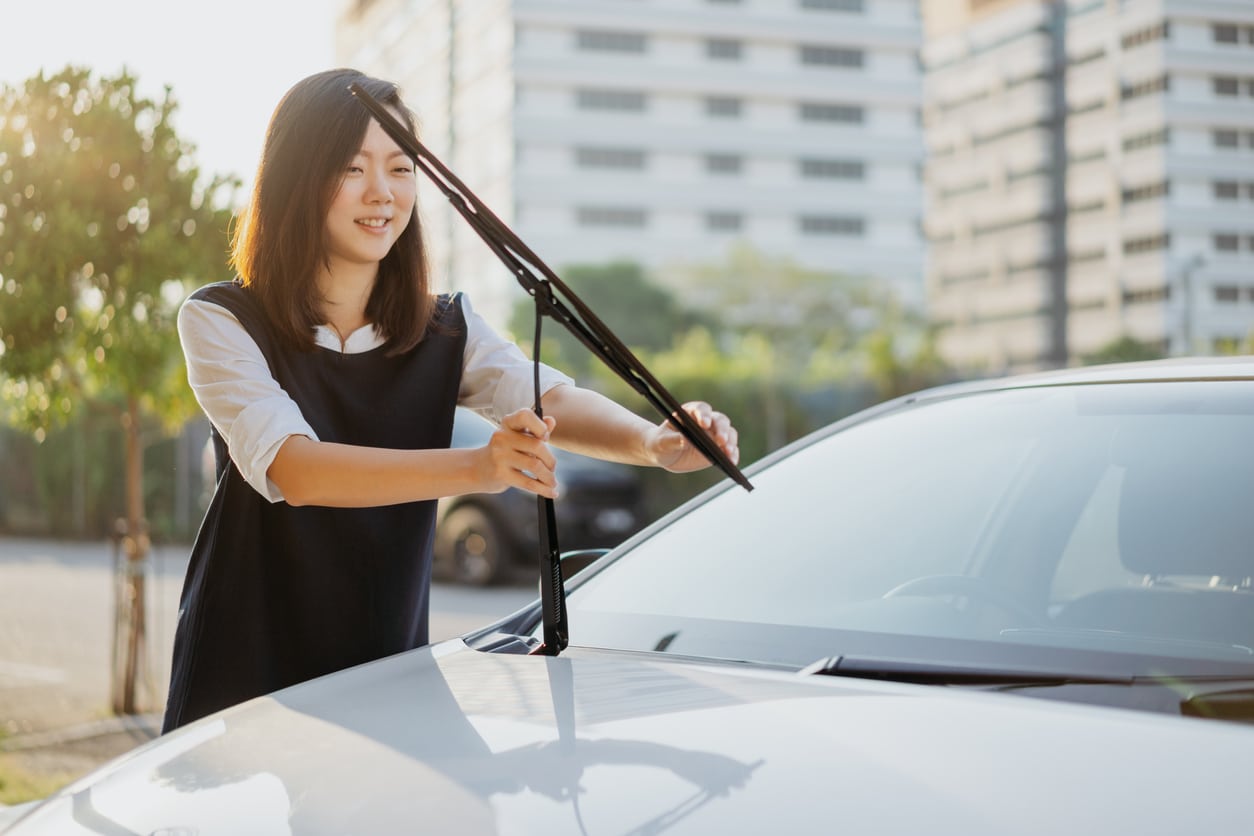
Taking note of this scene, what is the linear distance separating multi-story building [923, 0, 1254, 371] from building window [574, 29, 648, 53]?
52.3 feet

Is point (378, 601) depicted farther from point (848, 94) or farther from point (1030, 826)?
point (848, 94)

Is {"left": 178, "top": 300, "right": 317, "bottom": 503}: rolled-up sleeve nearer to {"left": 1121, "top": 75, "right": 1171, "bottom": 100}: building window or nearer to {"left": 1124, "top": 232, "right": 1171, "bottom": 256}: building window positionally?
{"left": 1121, "top": 75, "right": 1171, "bottom": 100}: building window

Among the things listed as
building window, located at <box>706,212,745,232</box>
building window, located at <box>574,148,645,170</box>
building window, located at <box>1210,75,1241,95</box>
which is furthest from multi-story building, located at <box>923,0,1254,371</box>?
building window, located at <box>574,148,645,170</box>

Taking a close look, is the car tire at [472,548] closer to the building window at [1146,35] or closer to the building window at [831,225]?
the building window at [1146,35]

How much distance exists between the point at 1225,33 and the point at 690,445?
11.8 meters

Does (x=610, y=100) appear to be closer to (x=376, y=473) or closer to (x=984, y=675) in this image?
(x=376, y=473)

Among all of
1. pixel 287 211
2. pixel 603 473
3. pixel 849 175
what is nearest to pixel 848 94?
pixel 849 175

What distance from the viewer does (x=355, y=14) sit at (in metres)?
77.9

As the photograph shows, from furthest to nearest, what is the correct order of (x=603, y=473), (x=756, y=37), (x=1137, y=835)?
(x=756, y=37) < (x=603, y=473) < (x=1137, y=835)

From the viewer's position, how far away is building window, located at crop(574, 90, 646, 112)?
65062mm

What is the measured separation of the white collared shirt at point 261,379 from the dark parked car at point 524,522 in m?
7.88

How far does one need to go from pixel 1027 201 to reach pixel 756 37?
1617cm

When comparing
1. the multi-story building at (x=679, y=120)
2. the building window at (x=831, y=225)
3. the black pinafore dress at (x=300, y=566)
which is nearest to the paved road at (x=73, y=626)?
the black pinafore dress at (x=300, y=566)

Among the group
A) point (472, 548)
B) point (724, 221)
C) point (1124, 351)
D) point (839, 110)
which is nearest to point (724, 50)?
point (839, 110)
